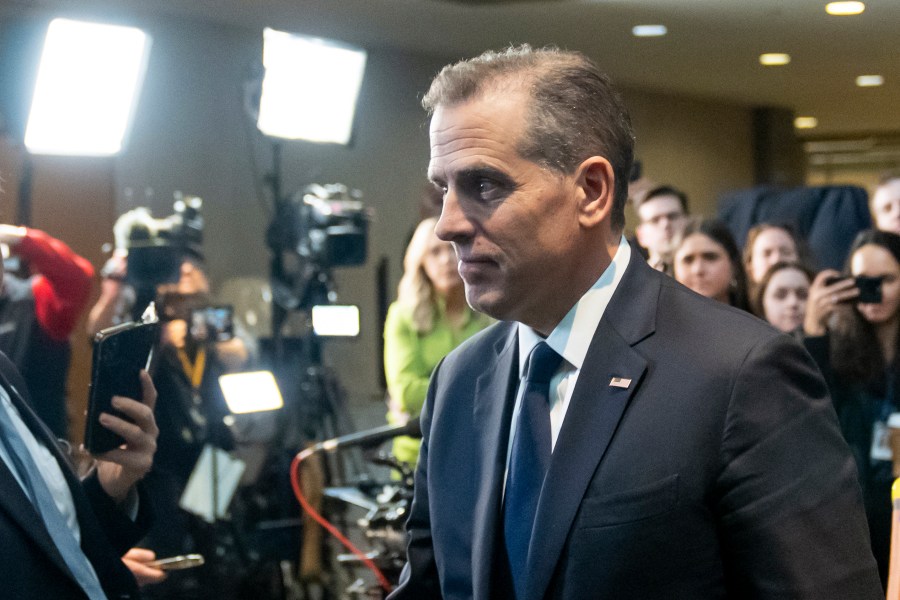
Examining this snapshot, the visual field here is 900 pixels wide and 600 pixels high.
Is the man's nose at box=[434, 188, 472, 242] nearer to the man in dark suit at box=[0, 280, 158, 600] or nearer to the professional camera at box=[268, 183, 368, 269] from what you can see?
the man in dark suit at box=[0, 280, 158, 600]

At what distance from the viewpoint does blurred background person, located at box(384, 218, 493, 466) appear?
12.1 feet

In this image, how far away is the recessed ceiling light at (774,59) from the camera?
801 cm

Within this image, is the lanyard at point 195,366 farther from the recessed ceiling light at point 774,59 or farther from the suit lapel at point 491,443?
the recessed ceiling light at point 774,59

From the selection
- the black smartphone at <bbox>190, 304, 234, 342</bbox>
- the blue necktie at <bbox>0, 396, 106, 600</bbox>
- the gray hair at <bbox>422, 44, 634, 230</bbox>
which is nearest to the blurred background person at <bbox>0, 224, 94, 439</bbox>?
the black smartphone at <bbox>190, 304, 234, 342</bbox>

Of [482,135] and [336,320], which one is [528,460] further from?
[336,320]

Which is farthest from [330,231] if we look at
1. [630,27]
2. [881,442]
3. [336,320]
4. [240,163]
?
[630,27]

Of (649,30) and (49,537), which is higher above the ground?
(649,30)

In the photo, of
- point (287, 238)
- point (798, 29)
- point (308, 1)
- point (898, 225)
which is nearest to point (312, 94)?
point (308, 1)

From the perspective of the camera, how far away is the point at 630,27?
23.1 feet

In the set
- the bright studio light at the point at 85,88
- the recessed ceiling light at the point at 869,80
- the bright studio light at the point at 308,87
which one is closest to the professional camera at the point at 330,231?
the bright studio light at the point at 308,87

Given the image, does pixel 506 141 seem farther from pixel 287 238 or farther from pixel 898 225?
pixel 287 238

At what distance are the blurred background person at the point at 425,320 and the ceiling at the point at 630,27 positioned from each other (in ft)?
9.15

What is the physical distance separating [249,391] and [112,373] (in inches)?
99.4

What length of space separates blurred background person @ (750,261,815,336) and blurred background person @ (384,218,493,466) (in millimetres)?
872
